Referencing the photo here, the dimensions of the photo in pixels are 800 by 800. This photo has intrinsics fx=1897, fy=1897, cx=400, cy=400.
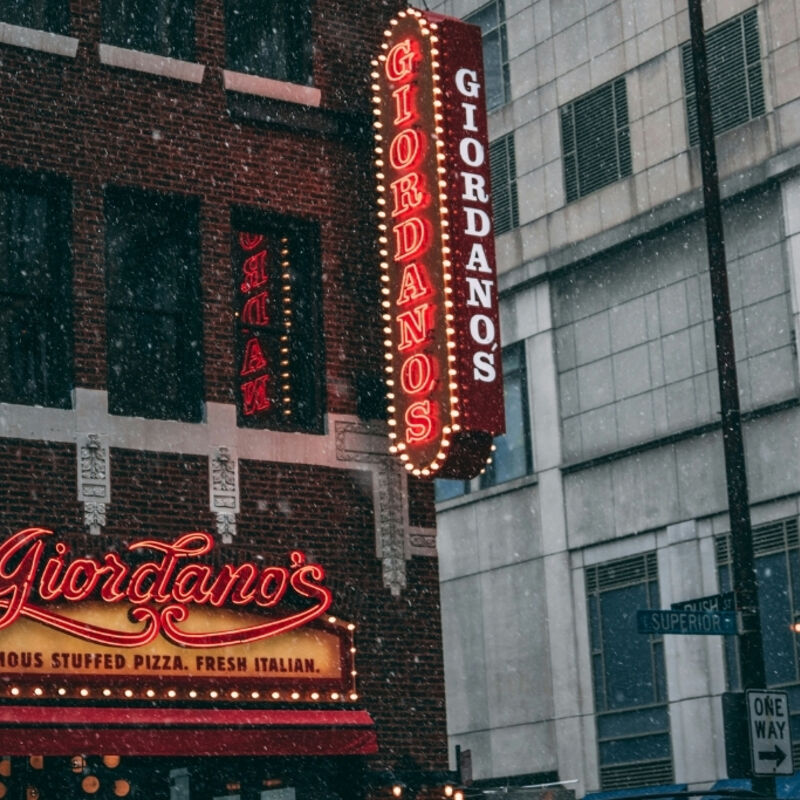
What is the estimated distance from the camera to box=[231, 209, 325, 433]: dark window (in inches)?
810

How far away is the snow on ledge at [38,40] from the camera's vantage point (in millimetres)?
19344

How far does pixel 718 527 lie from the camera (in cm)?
3747

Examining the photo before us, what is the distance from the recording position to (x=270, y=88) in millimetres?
21016

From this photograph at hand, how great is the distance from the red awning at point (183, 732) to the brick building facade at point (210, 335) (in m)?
0.18

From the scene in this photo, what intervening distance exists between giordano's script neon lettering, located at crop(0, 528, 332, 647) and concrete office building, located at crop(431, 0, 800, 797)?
18.5 metres

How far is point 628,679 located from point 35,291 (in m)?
22.9

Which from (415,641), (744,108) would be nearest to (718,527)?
(744,108)

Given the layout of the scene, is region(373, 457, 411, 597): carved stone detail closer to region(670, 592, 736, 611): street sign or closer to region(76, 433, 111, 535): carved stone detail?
region(670, 592, 736, 611): street sign

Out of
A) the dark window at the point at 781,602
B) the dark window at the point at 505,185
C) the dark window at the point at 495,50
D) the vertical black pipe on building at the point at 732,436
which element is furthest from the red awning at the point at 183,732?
the dark window at the point at 495,50

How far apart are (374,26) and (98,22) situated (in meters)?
3.48

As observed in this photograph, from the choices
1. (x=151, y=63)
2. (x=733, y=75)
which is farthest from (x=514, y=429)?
(x=151, y=63)

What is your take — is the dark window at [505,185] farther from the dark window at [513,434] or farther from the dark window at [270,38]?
the dark window at [270,38]

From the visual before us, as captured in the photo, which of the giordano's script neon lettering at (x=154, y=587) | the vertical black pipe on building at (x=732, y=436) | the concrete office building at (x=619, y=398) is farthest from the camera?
the concrete office building at (x=619, y=398)

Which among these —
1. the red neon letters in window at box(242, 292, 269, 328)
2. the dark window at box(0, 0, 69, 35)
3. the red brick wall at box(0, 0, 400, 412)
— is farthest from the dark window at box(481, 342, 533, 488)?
the dark window at box(0, 0, 69, 35)
